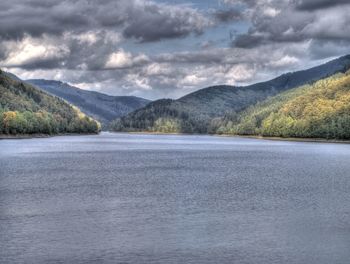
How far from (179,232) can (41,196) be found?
90.8 ft

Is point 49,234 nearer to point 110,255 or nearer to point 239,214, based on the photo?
point 110,255

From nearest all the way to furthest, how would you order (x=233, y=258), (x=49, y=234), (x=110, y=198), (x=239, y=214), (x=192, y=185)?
(x=233, y=258) → (x=49, y=234) → (x=239, y=214) → (x=110, y=198) → (x=192, y=185)

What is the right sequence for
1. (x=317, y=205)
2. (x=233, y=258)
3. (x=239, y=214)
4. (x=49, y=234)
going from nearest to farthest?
(x=233, y=258), (x=49, y=234), (x=239, y=214), (x=317, y=205)

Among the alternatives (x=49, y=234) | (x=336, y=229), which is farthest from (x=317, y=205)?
(x=49, y=234)

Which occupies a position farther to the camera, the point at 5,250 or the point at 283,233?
the point at 283,233

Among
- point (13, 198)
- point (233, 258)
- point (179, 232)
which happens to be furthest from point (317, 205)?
point (13, 198)

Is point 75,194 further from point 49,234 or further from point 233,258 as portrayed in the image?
point 233,258

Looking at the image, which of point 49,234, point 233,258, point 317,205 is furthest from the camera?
point 317,205

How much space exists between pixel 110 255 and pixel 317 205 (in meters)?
30.9

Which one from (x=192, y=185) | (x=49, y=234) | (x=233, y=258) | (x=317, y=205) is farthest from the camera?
(x=192, y=185)

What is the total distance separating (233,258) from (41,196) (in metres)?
36.4

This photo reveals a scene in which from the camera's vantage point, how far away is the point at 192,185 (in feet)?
266

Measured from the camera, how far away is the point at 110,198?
214 ft

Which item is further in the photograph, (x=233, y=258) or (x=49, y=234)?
(x=49, y=234)
